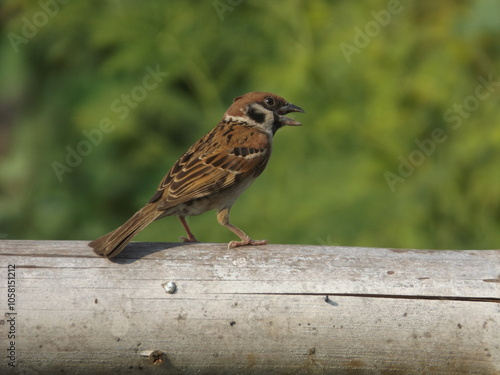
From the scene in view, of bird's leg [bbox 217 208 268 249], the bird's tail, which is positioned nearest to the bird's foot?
bird's leg [bbox 217 208 268 249]

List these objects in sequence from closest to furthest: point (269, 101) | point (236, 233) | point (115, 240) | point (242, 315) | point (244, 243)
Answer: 1. point (242, 315)
2. point (115, 240)
3. point (244, 243)
4. point (236, 233)
5. point (269, 101)

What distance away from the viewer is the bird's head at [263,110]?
4902 mm

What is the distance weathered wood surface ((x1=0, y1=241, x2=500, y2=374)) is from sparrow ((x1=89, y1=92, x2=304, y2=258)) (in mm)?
623

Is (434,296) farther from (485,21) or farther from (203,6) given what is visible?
(203,6)

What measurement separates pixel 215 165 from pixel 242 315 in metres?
1.41

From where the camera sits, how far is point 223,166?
15.0 feet

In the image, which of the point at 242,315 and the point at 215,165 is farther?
the point at 215,165

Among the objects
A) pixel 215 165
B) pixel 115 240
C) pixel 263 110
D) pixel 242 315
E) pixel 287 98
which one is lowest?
pixel 242 315

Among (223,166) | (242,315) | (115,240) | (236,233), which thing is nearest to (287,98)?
(223,166)

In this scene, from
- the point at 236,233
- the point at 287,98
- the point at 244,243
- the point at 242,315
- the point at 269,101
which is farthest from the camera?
the point at 287,98

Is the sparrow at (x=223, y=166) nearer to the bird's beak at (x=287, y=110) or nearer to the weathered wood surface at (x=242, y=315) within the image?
the bird's beak at (x=287, y=110)

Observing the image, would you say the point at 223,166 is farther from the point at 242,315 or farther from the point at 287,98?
the point at 287,98

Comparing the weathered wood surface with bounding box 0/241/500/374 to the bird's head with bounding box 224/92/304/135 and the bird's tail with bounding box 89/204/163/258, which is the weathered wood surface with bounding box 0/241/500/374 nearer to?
the bird's tail with bounding box 89/204/163/258

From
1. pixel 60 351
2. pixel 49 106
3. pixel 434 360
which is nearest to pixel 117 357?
pixel 60 351
